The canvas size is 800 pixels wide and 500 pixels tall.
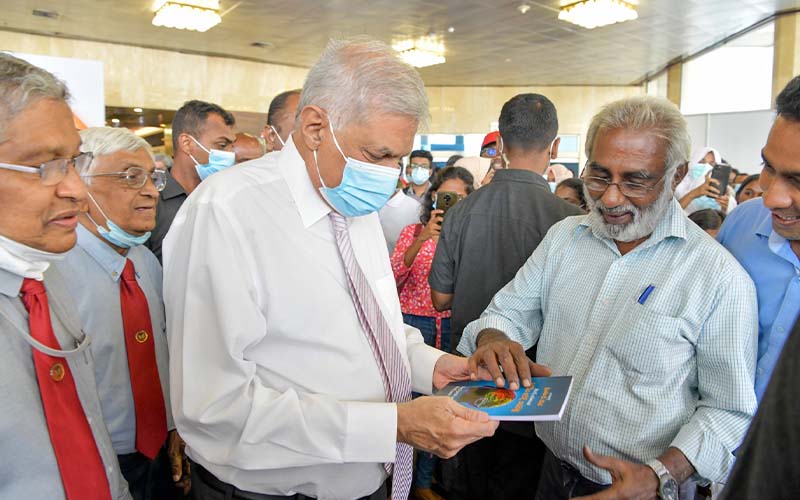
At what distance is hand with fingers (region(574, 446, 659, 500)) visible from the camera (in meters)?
1.42

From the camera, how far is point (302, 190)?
1.48 metres

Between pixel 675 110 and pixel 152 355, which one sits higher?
pixel 675 110

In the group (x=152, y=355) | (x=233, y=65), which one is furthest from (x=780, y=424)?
(x=233, y=65)

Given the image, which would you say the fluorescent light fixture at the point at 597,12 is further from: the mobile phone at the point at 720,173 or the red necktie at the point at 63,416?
the red necktie at the point at 63,416

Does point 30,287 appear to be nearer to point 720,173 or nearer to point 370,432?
point 370,432

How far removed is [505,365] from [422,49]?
339 inches

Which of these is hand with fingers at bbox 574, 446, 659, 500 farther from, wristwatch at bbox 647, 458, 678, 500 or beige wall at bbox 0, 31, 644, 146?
beige wall at bbox 0, 31, 644, 146

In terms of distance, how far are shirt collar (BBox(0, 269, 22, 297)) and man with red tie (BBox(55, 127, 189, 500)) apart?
23.0 inches

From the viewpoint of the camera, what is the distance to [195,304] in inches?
51.9

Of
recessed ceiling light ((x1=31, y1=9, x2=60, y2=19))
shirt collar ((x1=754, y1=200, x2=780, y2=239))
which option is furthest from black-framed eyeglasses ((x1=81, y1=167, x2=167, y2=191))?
recessed ceiling light ((x1=31, y1=9, x2=60, y2=19))

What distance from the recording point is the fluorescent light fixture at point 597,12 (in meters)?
6.98

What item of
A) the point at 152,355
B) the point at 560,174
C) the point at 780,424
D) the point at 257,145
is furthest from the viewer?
the point at 560,174

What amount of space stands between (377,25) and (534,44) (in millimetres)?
2796

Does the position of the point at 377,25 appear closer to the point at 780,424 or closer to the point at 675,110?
the point at 675,110
